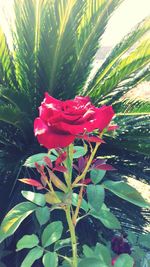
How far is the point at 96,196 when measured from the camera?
3.33ft

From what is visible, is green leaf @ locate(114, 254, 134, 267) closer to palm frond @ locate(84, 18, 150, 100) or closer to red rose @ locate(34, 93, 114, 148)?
red rose @ locate(34, 93, 114, 148)

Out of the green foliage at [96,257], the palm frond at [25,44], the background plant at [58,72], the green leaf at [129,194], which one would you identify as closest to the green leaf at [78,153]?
the green leaf at [129,194]

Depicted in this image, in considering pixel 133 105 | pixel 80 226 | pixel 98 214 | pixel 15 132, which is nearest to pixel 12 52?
pixel 15 132

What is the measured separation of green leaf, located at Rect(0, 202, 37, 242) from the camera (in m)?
0.99

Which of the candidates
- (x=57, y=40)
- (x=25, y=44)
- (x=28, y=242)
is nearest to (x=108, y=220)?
(x=28, y=242)

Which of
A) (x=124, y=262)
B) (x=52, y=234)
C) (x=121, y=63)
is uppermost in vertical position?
(x=121, y=63)

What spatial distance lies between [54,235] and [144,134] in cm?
135

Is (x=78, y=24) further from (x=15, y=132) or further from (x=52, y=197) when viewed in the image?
(x=52, y=197)

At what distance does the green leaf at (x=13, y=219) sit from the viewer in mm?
994

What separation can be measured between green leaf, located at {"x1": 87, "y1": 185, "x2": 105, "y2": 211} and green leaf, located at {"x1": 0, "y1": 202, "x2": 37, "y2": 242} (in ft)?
0.50

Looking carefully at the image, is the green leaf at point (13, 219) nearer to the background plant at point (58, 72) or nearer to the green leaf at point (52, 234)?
the green leaf at point (52, 234)

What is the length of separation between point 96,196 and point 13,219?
0.20 m

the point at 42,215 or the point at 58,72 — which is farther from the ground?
the point at 58,72

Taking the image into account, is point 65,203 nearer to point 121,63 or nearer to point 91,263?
point 91,263
